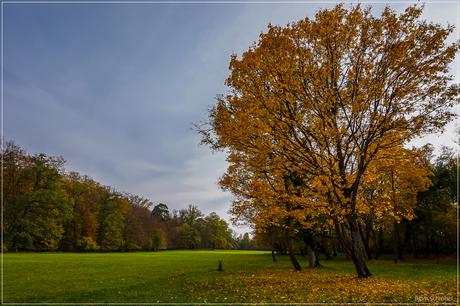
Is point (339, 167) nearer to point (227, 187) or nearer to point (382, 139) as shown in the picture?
point (382, 139)

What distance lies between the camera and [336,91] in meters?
14.1

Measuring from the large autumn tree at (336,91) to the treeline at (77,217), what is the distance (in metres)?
58.7

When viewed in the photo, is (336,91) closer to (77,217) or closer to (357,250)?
(357,250)

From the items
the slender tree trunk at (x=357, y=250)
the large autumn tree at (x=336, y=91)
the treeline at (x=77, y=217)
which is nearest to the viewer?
the large autumn tree at (x=336, y=91)

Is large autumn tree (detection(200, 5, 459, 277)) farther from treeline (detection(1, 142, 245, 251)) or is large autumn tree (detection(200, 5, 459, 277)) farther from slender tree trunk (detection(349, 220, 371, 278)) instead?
treeline (detection(1, 142, 245, 251))

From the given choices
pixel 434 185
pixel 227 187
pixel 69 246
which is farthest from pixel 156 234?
pixel 227 187

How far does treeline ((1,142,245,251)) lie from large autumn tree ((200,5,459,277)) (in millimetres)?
58670

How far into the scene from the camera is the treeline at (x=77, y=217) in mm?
→ 59781

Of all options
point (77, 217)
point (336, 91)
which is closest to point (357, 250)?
point (336, 91)

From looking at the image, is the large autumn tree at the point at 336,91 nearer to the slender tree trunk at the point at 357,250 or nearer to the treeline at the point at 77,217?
the slender tree trunk at the point at 357,250

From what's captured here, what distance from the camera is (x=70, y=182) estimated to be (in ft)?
282

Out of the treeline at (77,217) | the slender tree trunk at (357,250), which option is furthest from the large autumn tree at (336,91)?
the treeline at (77,217)

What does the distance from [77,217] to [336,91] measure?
85416 millimetres

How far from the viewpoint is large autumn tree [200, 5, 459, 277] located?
13219mm
